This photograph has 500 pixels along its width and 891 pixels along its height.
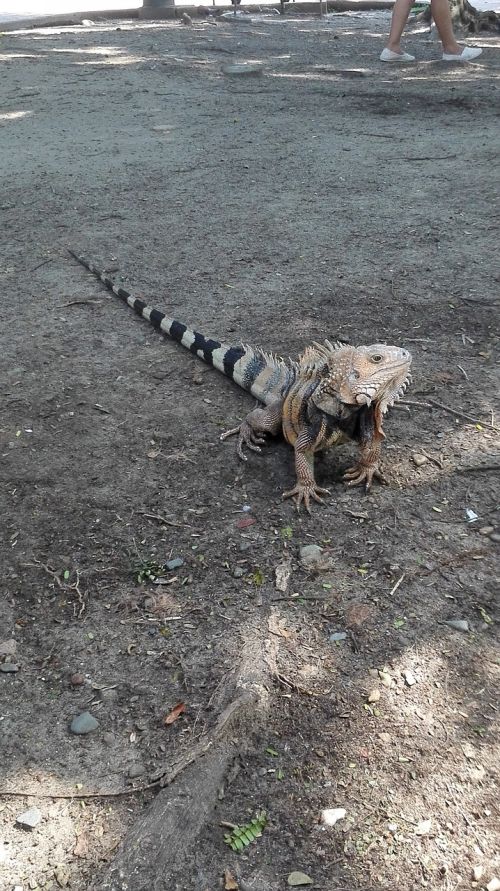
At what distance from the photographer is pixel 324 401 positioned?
11.3 ft

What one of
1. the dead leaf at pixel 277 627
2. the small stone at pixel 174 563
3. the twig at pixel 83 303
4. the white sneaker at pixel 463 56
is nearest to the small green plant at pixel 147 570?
the small stone at pixel 174 563

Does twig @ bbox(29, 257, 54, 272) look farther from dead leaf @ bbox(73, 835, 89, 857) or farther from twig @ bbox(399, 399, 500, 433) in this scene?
dead leaf @ bbox(73, 835, 89, 857)

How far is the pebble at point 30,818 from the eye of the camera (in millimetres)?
2215

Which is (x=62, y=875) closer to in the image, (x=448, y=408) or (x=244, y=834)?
(x=244, y=834)

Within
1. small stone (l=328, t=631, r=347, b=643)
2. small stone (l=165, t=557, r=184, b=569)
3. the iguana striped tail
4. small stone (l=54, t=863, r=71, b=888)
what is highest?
the iguana striped tail

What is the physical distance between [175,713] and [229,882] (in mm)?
572

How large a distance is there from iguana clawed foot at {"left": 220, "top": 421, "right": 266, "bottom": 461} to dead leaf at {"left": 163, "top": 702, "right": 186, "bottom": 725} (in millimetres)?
1436

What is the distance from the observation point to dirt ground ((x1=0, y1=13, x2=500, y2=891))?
221 cm

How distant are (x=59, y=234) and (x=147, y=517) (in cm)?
355

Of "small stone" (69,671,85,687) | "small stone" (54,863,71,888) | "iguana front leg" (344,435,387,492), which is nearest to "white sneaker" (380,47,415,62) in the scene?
"iguana front leg" (344,435,387,492)

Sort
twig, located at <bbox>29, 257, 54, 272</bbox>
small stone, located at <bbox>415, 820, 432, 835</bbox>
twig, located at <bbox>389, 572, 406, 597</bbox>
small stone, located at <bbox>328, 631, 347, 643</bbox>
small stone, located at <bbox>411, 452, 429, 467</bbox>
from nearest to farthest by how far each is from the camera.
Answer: small stone, located at <bbox>415, 820, 432, 835</bbox> < small stone, located at <bbox>328, 631, 347, 643</bbox> < twig, located at <bbox>389, 572, 406, 597</bbox> < small stone, located at <bbox>411, 452, 429, 467</bbox> < twig, located at <bbox>29, 257, 54, 272</bbox>

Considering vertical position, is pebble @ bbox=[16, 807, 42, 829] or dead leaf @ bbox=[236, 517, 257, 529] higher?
dead leaf @ bbox=[236, 517, 257, 529]

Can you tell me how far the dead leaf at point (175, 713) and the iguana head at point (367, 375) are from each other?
4.81 ft

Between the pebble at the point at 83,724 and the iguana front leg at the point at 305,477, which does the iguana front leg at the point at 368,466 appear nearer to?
the iguana front leg at the point at 305,477
